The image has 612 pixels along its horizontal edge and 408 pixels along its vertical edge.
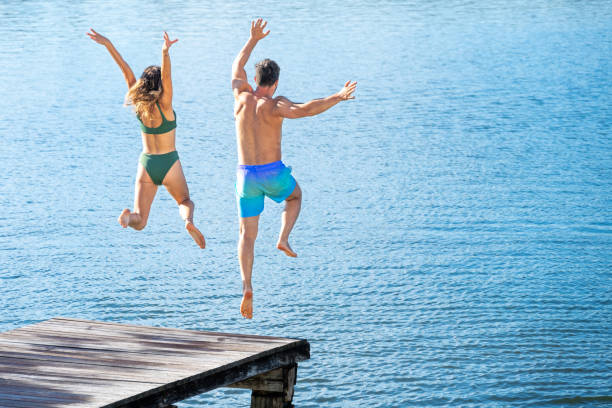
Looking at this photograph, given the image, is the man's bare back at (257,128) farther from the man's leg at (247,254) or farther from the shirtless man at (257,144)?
the man's leg at (247,254)

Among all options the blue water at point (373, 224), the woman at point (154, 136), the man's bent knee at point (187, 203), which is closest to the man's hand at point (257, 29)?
the woman at point (154, 136)

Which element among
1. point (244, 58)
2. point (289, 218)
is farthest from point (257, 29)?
point (289, 218)

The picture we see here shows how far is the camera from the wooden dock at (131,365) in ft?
27.4

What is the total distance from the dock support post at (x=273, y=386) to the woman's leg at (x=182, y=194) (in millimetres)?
2004

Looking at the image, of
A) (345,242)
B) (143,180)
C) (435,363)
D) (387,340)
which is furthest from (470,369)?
(143,180)

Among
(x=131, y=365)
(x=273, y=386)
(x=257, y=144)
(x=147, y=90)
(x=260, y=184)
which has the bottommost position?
(x=273, y=386)

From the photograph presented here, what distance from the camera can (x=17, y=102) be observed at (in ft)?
108

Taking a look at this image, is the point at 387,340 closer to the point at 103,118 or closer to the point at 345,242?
the point at 345,242

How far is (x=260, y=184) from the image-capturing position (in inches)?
363

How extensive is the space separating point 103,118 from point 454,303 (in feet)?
58.9

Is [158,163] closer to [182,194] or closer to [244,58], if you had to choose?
[182,194]

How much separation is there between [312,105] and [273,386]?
12.7 ft

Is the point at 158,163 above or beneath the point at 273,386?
above

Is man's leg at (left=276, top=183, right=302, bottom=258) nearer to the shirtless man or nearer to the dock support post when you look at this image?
the shirtless man
